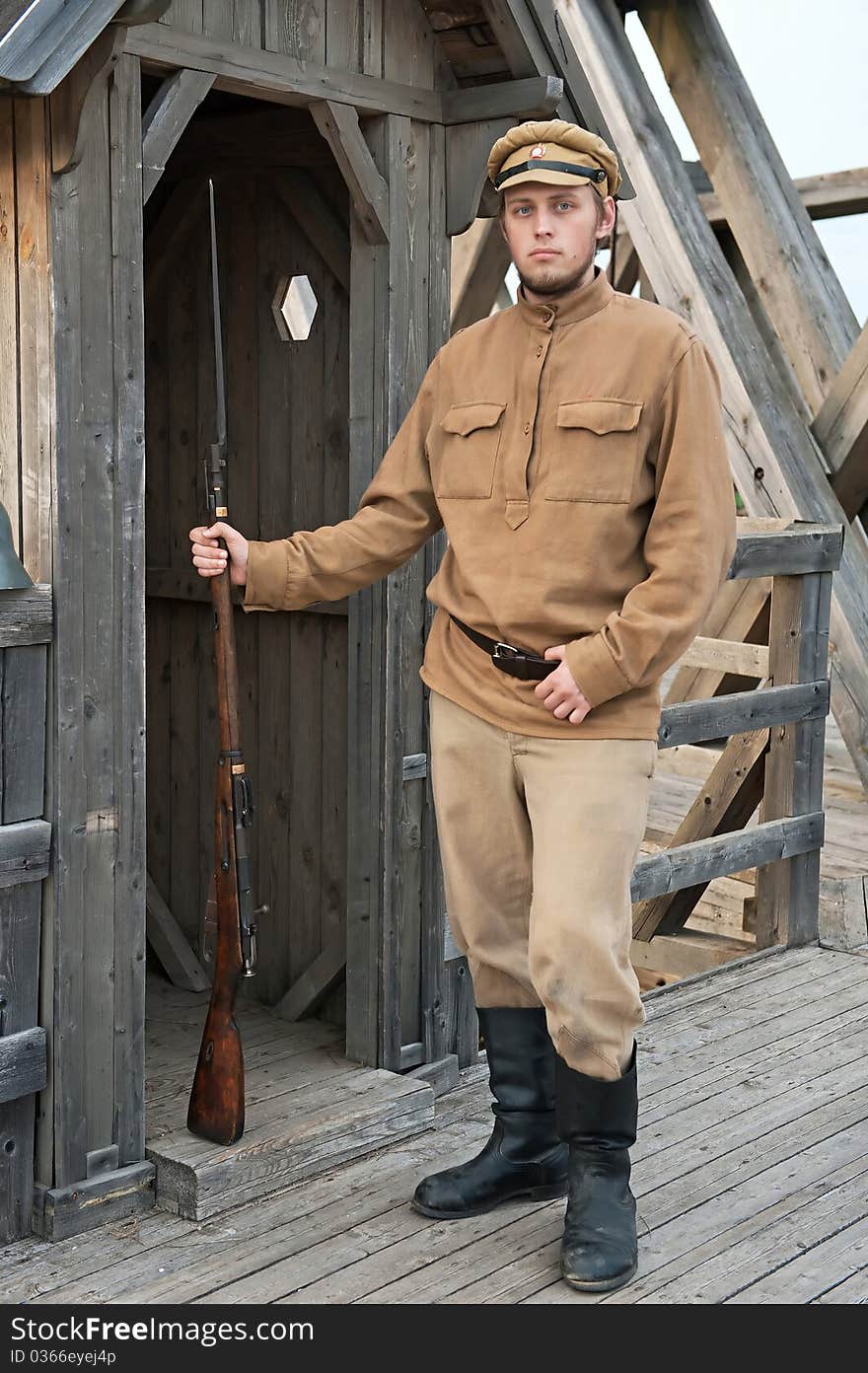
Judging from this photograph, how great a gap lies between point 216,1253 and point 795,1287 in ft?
3.40

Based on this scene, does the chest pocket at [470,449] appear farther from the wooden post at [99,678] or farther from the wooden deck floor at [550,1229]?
the wooden deck floor at [550,1229]

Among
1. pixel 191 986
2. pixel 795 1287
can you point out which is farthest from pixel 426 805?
pixel 795 1287

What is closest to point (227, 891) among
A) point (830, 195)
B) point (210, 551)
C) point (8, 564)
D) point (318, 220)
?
point (210, 551)

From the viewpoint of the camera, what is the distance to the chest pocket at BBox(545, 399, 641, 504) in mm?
2896

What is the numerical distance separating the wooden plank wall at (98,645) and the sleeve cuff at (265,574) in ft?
0.69

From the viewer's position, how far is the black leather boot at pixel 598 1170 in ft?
9.63

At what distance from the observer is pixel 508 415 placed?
302 centimetres

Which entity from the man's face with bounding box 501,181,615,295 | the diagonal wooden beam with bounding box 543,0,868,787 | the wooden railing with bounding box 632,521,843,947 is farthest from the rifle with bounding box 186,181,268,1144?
the diagonal wooden beam with bounding box 543,0,868,787

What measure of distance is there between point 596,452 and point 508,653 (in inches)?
15.2

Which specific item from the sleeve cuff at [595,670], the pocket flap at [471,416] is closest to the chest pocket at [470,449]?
the pocket flap at [471,416]

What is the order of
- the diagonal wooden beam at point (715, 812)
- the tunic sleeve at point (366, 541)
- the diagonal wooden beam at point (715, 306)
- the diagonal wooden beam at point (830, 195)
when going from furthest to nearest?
the diagonal wooden beam at point (830, 195)
the diagonal wooden beam at point (715, 306)
the diagonal wooden beam at point (715, 812)
the tunic sleeve at point (366, 541)

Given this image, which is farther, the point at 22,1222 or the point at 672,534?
the point at 22,1222

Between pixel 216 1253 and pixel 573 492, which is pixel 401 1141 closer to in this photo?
pixel 216 1253

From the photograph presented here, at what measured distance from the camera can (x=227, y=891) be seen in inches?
127
